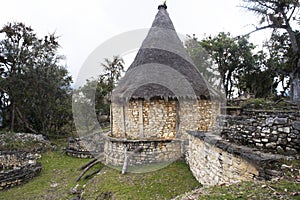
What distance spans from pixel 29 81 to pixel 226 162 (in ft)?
69.6

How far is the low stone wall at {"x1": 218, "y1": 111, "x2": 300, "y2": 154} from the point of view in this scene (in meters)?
3.74

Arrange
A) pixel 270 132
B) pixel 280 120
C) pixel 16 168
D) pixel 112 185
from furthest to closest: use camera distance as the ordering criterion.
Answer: pixel 16 168 → pixel 112 185 → pixel 270 132 → pixel 280 120

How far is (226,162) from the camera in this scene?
4.58m

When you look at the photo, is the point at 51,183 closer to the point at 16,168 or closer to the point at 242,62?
the point at 16,168

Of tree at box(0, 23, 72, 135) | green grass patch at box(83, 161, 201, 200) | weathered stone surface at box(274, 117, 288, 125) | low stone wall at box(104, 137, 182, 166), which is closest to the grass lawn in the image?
green grass patch at box(83, 161, 201, 200)

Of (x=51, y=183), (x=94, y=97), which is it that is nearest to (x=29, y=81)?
(x=94, y=97)

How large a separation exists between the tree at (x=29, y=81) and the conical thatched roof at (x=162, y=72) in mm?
12517

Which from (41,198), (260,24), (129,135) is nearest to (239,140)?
(129,135)

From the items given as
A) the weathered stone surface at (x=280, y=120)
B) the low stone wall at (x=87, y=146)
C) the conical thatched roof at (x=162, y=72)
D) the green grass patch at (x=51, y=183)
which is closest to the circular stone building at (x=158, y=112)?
the conical thatched roof at (x=162, y=72)

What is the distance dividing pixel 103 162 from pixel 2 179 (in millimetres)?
4671

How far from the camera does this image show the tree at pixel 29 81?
19.9 m

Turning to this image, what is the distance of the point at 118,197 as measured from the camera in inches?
Result: 263

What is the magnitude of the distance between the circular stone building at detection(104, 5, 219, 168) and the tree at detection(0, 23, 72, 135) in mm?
12912

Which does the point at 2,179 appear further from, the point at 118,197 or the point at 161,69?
the point at 161,69
